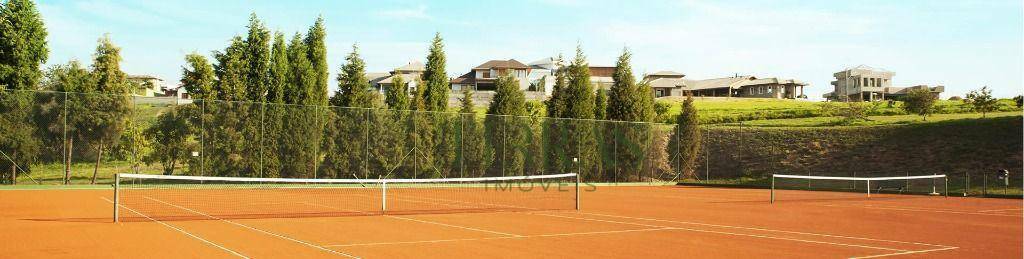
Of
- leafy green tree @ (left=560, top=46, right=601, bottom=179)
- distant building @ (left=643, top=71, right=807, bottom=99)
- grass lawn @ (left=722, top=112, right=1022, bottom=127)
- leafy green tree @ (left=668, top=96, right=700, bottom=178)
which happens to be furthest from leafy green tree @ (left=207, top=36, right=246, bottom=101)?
distant building @ (left=643, top=71, right=807, bottom=99)

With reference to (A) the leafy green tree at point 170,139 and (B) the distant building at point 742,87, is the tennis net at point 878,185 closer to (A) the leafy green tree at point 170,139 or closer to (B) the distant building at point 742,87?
(A) the leafy green tree at point 170,139

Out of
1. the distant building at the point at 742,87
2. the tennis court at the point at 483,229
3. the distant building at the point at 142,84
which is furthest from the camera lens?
the distant building at the point at 742,87

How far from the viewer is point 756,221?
13.2 m

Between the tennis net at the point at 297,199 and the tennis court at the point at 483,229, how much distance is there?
0.07m

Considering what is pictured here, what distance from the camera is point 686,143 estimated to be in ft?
108

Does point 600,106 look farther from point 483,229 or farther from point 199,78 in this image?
point 483,229

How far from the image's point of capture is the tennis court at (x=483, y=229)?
8438 millimetres

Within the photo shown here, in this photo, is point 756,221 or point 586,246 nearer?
point 586,246

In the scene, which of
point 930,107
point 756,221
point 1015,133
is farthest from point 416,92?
point 930,107

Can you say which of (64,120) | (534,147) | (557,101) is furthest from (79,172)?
(557,101)

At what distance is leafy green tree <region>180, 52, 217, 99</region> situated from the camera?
24359mm

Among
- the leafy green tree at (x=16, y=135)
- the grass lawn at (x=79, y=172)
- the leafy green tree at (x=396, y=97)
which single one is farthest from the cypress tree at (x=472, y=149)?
the leafy green tree at (x=16, y=135)

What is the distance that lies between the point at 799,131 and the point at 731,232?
32.9 meters

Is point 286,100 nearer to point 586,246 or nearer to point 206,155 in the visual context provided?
point 206,155
